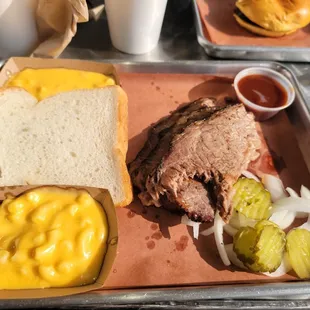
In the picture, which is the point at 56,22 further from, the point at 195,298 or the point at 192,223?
the point at 195,298

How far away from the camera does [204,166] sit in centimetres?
181

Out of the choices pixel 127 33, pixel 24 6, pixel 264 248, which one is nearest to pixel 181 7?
pixel 127 33

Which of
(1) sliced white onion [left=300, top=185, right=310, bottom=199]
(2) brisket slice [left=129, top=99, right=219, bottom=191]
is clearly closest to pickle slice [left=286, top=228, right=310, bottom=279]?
(1) sliced white onion [left=300, top=185, right=310, bottom=199]

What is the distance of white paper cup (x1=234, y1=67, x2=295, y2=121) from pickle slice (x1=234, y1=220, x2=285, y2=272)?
0.77 meters

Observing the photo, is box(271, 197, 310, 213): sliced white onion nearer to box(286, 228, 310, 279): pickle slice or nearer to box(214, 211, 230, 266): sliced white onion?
box(286, 228, 310, 279): pickle slice

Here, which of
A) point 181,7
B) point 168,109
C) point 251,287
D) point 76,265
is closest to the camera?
point 76,265

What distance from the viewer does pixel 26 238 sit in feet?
4.93

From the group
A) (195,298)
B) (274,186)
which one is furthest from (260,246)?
(274,186)

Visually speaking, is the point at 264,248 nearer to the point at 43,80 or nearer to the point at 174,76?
the point at 174,76

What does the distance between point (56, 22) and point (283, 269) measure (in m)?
1.81

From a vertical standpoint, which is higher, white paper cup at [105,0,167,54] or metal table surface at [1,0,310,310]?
white paper cup at [105,0,167,54]

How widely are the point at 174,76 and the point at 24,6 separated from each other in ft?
3.10

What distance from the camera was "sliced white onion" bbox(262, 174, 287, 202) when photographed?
1.96m

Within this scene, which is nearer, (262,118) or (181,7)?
(262,118)
